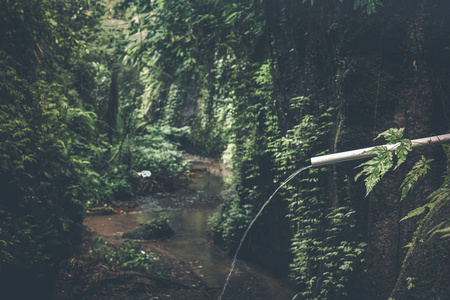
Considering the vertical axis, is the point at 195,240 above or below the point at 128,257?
below

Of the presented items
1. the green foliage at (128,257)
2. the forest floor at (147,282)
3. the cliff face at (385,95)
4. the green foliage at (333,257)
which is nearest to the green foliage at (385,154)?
the cliff face at (385,95)

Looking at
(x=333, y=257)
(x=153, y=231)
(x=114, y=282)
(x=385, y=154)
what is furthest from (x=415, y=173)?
(x=153, y=231)

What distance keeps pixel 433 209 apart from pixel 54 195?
5077 millimetres

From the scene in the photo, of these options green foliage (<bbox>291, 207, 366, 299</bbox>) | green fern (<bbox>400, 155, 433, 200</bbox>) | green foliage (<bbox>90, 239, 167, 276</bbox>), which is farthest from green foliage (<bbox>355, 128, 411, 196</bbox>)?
green foliage (<bbox>90, 239, 167, 276</bbox>)

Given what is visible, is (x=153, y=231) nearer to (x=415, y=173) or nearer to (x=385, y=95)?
(x=385, y=95)

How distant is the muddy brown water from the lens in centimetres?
698

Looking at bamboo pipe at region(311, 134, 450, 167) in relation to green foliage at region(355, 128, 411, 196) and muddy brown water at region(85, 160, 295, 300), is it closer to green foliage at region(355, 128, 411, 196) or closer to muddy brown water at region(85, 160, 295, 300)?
green foliage at region(355, 128, 411, 196)

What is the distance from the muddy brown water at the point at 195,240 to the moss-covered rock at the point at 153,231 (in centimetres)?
22

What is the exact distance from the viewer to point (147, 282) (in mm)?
6258

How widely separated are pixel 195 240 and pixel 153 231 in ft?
3.58

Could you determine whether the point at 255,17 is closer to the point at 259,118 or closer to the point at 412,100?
the point at 259,118

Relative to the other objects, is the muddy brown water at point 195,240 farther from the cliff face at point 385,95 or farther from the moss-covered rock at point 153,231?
the cliff face at point 385,95

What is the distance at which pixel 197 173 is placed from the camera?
1773 centimetres

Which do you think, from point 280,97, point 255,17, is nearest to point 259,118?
point 280,97
